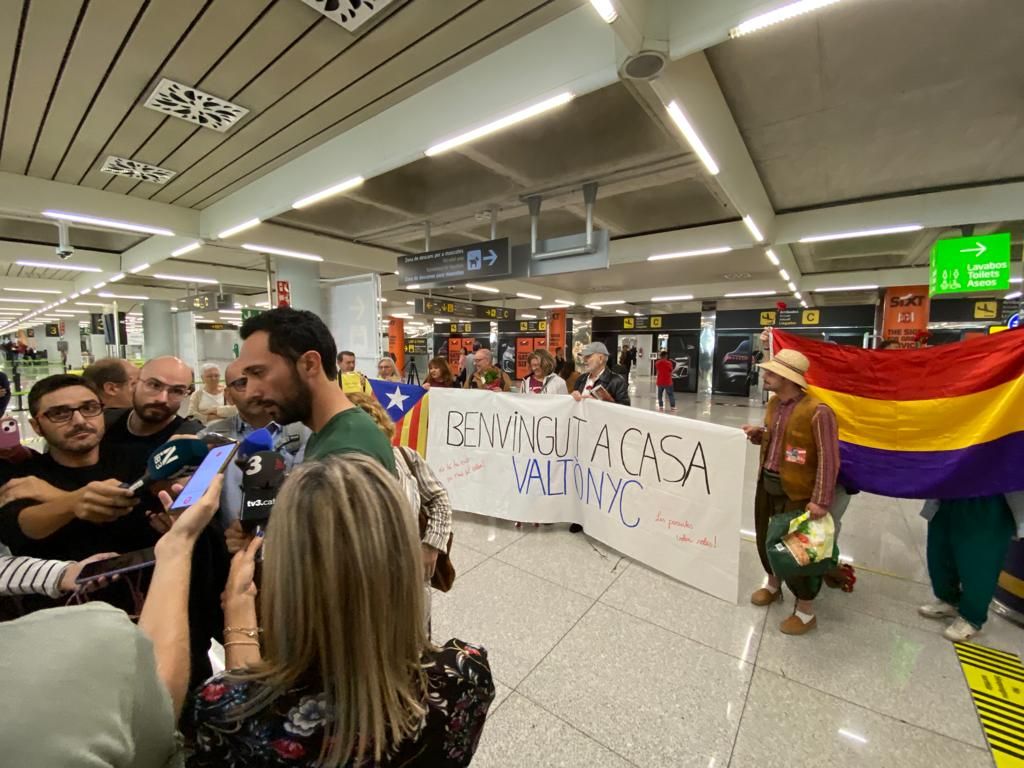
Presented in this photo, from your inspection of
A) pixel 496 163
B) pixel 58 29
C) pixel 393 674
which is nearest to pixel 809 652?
pixel 393 674

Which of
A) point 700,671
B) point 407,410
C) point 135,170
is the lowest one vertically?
point 700,671

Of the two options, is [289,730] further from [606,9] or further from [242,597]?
[606,9]

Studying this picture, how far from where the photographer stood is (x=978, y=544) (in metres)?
2.21

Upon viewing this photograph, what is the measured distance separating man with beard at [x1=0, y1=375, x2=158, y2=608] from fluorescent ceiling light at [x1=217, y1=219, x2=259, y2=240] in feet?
16.7

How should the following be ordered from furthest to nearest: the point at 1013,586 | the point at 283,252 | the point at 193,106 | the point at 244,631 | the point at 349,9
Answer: the point at 283,252
the point at 193,106
the point at 349,9
the point at 1013,586
the point at 244,631

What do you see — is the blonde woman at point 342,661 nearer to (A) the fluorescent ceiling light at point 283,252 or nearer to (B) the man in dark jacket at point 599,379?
(B) the man in dark jacket at point 599,379

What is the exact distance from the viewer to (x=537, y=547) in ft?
11.0

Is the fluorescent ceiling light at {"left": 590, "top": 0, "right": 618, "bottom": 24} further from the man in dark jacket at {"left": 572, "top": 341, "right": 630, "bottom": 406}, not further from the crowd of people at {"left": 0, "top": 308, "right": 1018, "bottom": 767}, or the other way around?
the man in dark jacket at {"left": 572, "top": 341, "right": 630, "bottom": 406}

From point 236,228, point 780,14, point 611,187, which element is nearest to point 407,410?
point 611,187

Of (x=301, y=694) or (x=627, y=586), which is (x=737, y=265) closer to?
(x=627, y=586)

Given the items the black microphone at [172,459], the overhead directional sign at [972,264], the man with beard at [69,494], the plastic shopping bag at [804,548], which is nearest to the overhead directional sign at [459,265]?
the plastic shopping bag at [804,548]

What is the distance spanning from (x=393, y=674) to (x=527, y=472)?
2977mm

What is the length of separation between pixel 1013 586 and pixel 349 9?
5.47 metres

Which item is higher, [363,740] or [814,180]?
[814,180]
